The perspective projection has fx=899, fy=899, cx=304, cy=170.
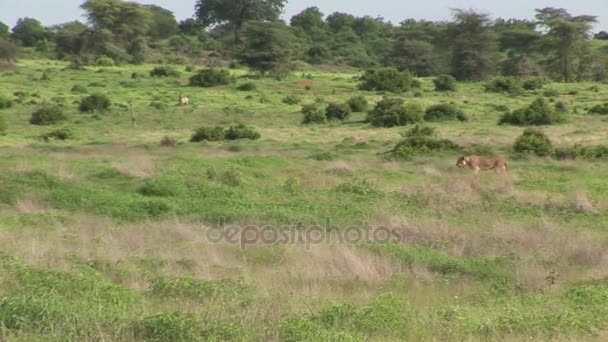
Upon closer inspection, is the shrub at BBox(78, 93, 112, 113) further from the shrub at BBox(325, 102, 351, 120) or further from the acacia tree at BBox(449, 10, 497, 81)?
the acacia tree at BBox(449, 10, 497, 81)

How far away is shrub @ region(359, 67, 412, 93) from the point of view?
122ft

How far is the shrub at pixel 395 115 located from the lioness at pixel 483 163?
9957 mm

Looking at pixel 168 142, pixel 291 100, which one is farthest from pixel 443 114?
pixel 168 142

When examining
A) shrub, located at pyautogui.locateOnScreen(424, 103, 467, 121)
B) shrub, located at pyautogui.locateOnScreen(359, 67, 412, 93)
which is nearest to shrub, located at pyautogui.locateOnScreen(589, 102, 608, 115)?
shrub, located at pyautogui.locateOnScreen(424, 103, 467, 121)

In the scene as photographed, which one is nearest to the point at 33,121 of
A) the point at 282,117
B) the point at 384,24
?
the point at 282,117

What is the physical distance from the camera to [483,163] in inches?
648

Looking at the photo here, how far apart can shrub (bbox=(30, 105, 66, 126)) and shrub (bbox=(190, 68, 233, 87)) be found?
34.0 ft

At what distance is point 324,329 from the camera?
488 centimetres

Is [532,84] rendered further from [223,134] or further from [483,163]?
[483,163]

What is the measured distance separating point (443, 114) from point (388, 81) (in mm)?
9767

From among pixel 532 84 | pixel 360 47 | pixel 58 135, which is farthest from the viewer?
pixel 360 47

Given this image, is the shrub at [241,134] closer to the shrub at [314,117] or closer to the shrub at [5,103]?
the shrub at [314,117]

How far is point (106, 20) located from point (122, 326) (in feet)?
155

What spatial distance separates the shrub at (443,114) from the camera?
27.8m
